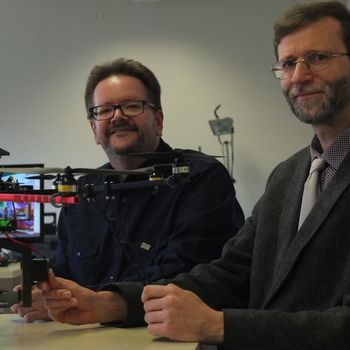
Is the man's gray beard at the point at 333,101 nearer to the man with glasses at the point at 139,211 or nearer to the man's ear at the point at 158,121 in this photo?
the man with glasses at the point at 139,211

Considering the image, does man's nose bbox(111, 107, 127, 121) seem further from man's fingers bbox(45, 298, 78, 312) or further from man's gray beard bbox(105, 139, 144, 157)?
man's fingers bbox(45, 298, 78, 312)

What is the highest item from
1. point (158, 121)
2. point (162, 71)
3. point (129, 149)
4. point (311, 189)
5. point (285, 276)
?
point (162, 71)

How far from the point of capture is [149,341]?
1.00 meters

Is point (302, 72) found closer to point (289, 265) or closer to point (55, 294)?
point (289, 265)

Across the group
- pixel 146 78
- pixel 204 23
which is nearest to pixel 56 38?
pixel 204 23

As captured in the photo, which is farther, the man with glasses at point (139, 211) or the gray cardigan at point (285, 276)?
the man with glasses at point (139, 211)

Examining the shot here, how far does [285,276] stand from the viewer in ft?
3.64

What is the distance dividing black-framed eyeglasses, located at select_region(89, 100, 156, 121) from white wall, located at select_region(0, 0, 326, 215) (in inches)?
91.1

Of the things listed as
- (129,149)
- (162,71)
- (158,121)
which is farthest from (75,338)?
(162,71)

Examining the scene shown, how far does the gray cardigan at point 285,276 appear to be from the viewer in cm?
96

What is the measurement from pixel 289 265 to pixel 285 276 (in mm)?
27

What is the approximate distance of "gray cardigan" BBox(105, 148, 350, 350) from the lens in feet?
3.15

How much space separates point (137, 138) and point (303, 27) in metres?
0.67

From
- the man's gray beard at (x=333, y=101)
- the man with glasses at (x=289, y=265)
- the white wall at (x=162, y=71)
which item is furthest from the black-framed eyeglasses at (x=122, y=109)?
the white wall at (x=162, y=71)
